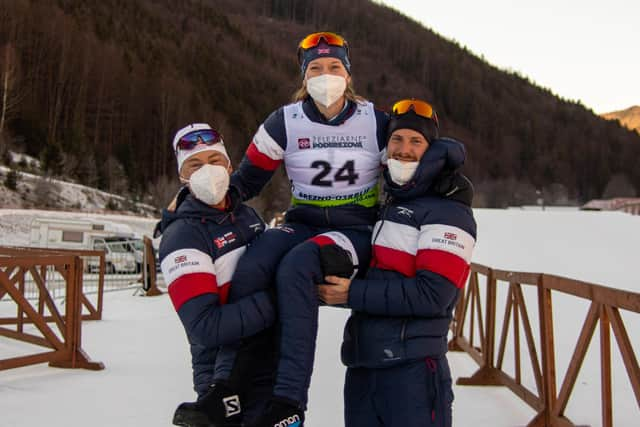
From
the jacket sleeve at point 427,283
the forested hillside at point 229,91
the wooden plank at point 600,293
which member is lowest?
the wooden plank at point 600,293

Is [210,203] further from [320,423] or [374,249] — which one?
[320,423]

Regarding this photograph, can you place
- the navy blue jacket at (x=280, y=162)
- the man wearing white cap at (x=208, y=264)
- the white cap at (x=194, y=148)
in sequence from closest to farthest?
the man wearing white cap at (x=208, y=264), the white cap at (x=194, y=148), the navy blue jacket at (x=280, y=162)

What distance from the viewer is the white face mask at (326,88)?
281cm

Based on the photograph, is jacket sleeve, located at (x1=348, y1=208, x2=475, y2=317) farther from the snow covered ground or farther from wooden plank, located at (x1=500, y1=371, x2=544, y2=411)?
the snow covered ground

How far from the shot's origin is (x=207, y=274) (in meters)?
2.21

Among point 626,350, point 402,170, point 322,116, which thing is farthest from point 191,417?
point 626,350

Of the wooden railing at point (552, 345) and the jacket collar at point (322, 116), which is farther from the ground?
the jacket collar at point (322, 116)

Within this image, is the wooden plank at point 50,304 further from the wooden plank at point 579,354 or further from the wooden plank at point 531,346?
the wooden plank at point 579,354

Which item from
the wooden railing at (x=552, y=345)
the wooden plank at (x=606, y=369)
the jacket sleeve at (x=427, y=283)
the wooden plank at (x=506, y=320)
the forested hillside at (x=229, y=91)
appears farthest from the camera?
the forested hillside at (x=229, y=91)

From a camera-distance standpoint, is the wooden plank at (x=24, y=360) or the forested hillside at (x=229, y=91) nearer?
the wooden plank at (x=24, y=360)

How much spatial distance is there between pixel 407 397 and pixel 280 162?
1.29 metres

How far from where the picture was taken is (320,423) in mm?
4469

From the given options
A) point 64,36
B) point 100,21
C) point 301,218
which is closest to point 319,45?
point 301,218

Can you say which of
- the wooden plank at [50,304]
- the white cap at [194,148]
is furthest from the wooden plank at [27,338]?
the white cap at [194,148]
